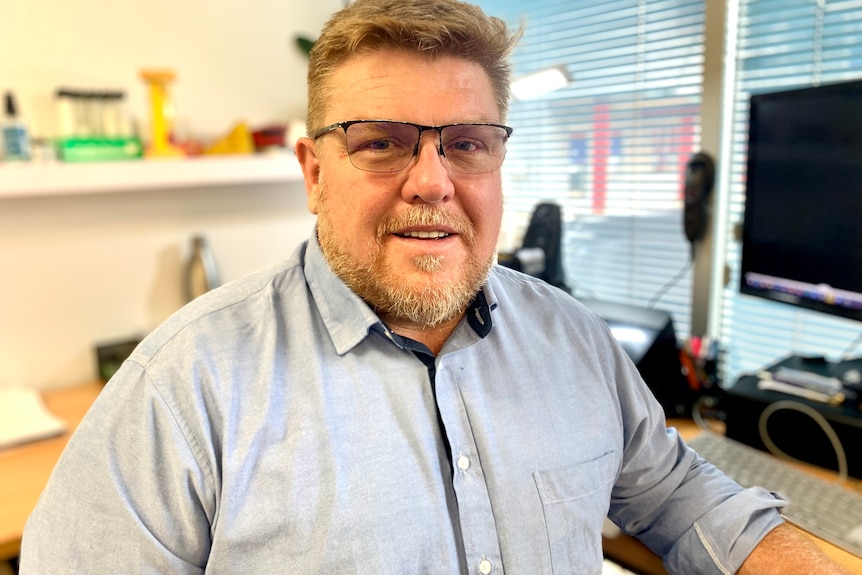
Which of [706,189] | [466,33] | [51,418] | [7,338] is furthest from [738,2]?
[7,338]

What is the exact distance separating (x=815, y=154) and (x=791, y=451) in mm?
610

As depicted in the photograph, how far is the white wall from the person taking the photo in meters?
1.89

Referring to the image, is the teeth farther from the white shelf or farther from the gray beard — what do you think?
the white shelf

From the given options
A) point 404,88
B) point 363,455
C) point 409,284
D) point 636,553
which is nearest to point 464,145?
point 404,88

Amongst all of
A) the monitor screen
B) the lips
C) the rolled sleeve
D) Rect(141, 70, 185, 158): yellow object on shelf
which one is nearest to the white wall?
Rect(141, 70, 185, 158): yellow object on shelf

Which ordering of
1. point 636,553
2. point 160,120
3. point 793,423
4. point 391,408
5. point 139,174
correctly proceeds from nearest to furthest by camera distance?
point 391,408
point 636,553
point 793,423
point 139,174
point 160,120

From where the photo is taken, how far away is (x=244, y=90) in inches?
89.3

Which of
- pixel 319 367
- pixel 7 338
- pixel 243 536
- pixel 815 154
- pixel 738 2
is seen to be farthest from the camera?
pixel 7 338

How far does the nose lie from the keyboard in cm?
81

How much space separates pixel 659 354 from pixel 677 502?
51 cm

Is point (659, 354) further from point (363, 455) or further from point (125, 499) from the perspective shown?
point (125, 499)

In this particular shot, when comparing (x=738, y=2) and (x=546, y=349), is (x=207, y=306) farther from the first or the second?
(x=738, y=2)

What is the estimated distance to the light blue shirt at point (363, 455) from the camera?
2.67 ft

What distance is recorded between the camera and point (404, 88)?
0.94 meters
